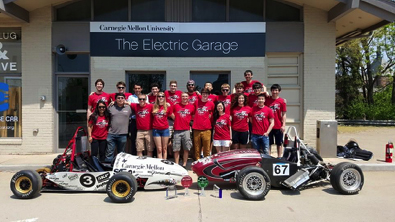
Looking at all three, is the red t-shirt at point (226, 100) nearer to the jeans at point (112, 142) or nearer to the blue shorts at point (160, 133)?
the blue shorts at point (160, 133)

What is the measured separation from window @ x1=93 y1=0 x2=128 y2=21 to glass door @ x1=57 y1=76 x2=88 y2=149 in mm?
2035

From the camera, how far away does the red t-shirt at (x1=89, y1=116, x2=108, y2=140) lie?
279 inches

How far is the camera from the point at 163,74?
984 centimetres

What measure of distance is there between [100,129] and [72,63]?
382 centimetres

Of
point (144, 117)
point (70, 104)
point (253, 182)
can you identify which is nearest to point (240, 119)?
point (253, 182)

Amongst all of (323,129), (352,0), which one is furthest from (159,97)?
(352,0)

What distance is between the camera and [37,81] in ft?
31.6

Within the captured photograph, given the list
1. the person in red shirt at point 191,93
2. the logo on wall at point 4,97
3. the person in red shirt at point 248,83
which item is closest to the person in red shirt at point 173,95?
the person in red shirt at point 191,93

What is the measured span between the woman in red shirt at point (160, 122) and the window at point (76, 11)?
4.54 metres

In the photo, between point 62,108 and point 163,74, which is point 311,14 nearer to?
point 163,74

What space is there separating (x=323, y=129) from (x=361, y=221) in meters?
4.86

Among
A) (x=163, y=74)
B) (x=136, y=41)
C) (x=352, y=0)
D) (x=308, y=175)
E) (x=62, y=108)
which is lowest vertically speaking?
(x=308, y=175)

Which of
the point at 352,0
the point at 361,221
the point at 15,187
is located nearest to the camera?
the point at 361,221

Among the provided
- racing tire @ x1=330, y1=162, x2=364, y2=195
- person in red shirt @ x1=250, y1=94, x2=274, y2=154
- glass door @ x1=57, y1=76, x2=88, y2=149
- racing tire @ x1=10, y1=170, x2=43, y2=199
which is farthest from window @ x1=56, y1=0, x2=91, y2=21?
racing tire @ x1=330, y1=162, x2=364, y2=195
